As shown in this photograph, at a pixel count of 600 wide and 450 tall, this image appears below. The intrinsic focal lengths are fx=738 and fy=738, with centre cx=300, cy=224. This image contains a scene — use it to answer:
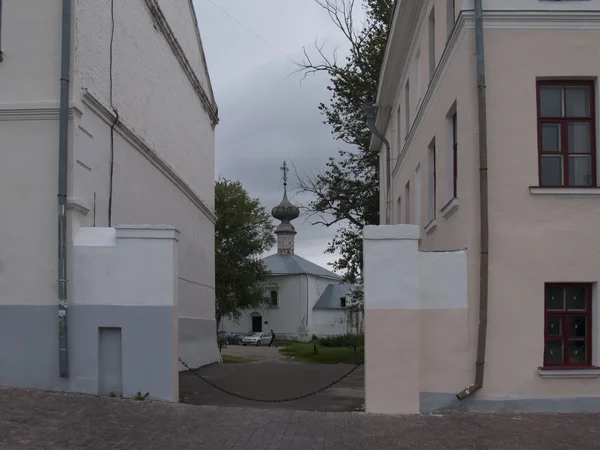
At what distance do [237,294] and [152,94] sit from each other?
37.5 m

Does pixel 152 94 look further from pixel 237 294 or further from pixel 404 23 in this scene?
pixel 237 294

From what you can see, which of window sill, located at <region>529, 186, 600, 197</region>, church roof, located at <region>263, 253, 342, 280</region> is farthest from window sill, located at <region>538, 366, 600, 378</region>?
church roof, located at <region>263, 253, 342, 280</region>

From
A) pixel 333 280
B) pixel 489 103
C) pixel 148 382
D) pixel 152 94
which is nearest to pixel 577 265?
pixel 489 103

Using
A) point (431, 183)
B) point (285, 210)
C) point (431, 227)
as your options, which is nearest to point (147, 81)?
point (431, 183)

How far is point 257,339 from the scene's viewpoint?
66938 mm

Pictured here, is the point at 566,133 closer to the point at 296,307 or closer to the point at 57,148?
the point at 57,148

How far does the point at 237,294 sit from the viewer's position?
54250 mm

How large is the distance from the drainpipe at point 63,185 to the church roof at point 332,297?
2601 inches

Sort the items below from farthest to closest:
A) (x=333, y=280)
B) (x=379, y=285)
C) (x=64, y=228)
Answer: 1. (x=333, y=280)
2. (x=64, y=228)
3. (x=379, y=285)

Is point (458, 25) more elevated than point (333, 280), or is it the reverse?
point (458, 25)

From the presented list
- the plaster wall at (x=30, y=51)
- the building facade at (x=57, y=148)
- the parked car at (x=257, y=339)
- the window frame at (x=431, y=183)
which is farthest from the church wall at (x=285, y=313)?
the plaster wall at (x=30, y=51)

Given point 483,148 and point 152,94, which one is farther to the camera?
point 152,94

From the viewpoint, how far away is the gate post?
10.5 m

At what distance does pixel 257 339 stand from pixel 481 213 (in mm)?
57702
